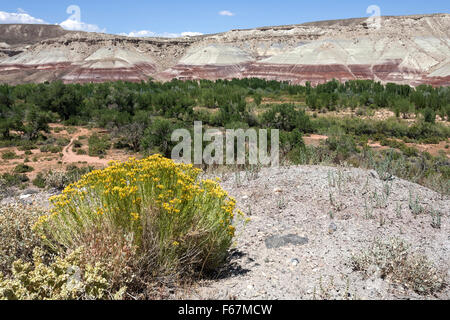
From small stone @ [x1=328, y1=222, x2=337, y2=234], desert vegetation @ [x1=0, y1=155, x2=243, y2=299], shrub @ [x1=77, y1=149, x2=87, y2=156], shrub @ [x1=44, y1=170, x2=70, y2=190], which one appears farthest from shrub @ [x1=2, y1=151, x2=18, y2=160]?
small stone @ [x1=328, y1=222, x2=337, y2=234]

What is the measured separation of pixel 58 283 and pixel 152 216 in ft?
3.33

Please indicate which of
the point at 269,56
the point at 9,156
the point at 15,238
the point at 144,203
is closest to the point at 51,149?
the point at 9,156

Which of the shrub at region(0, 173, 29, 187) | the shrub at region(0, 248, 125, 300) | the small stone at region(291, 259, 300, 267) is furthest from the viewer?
the shrub at region(0, 173, 29, 187)

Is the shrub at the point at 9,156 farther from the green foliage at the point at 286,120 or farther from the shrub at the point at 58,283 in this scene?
the shrub at the point at 58,283

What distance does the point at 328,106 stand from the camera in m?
31.7

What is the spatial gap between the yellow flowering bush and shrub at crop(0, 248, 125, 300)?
427 mm

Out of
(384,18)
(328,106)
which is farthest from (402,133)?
(384,18)

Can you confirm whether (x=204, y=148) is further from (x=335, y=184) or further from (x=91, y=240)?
(x=91, y=240)

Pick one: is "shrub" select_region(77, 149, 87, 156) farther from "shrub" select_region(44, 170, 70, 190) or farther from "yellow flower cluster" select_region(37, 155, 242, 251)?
"yellow flower cluster" select_region(37, 155, 242, 251)

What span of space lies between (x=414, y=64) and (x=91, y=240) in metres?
64.4

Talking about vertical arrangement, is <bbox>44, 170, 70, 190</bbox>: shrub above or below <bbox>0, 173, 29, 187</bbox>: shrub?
above

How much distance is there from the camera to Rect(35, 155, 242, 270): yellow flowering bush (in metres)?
3.37

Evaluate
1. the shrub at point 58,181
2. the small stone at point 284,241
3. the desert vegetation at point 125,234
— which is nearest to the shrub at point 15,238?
the desert vegetation at point 125,234

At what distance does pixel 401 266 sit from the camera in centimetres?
349
